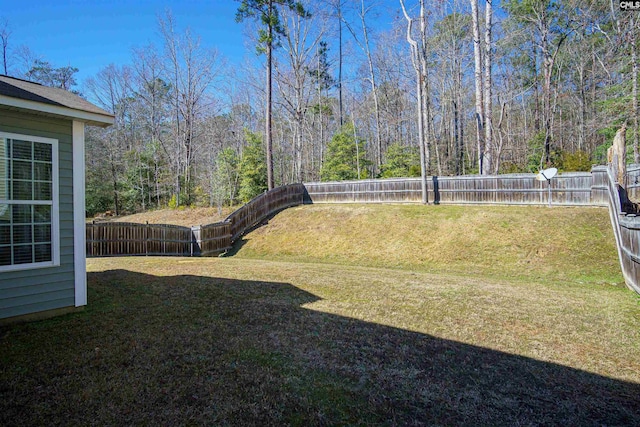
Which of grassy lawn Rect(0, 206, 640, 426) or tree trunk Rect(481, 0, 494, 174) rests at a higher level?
tree trunk Rect(481, 0, 494, 174)

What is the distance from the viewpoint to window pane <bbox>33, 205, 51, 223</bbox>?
418cm

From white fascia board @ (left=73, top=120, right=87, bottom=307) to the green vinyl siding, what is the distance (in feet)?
0.14

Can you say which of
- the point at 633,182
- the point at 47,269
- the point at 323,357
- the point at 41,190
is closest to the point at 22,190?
the point at 41,190

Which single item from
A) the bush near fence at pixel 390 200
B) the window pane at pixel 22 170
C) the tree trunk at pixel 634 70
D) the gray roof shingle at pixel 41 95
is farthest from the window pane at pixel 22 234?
the tree trunk at pixel 634 70

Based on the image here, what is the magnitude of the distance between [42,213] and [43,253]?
500 millimetres

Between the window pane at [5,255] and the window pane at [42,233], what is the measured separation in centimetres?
27

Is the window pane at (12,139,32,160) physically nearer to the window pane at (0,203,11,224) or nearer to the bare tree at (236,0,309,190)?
the window pane at (0,203,11,224)

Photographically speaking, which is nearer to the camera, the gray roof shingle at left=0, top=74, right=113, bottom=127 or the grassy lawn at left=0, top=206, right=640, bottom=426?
the grassy lawn at left=0, top=206, right=640, bottom=426

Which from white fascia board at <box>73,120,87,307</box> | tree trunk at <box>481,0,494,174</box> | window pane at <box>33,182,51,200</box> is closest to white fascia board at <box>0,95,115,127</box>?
white fascia board at <box>73,120,87,307</box>

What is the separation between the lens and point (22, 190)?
4.06 metres

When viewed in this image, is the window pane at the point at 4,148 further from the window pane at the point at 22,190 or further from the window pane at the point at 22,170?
the window pane at the point at 22,190

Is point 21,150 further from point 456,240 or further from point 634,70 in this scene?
point 634,70

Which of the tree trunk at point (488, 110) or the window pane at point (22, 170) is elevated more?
the tree trunk at point (488, 110)

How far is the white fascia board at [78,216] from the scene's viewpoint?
446 cm
